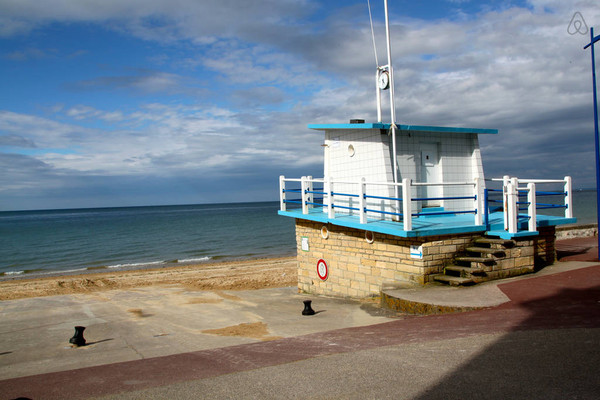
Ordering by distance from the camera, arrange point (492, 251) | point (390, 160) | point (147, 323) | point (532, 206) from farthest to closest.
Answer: point (390, 160)
point (147, 323)
point (532, 206)
point (492, 251)

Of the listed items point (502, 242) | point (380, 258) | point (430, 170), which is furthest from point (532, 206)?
point (380, 258)

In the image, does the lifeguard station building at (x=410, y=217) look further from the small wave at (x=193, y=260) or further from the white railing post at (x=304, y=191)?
the small wave at (x=193, y=260)

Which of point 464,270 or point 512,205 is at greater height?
point 512,205

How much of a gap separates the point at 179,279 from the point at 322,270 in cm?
1173

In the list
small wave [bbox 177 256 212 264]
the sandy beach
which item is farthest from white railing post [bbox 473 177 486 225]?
small wave [bbox 177 256 212 264]

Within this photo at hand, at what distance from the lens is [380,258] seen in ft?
34.8

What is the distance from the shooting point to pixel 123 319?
1091 centimetres

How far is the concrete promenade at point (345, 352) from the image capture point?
4.40 m

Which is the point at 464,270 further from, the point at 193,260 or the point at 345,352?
the point at 193,260

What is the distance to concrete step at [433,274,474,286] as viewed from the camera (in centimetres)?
883

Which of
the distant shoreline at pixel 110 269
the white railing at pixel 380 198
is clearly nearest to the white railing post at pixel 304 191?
the white railing at pixel 380 198

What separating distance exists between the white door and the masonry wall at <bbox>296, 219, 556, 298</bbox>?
2605 millimetres

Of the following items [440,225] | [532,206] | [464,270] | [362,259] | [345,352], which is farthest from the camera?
[362,259]

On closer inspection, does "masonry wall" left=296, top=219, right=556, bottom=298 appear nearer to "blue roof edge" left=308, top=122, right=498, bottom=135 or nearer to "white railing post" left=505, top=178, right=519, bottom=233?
"white railing post" left=505, top=178, right=519, bottom=233
